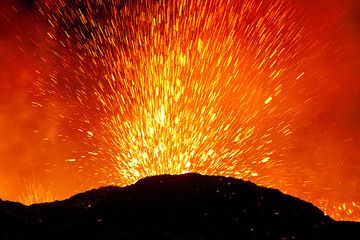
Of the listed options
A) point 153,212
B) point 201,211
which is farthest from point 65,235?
point 201,211

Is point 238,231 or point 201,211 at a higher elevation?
point 201,211

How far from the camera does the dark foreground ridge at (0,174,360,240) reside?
7.13 metres

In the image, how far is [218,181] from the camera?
8.84 metres

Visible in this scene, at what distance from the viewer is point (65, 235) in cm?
695

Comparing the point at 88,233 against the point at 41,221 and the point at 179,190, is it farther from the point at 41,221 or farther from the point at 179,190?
the point at 179,190

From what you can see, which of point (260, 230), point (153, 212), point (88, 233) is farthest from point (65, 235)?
point (260, 230)

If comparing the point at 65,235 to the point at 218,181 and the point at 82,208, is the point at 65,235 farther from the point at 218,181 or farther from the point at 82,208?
the point at 218,181

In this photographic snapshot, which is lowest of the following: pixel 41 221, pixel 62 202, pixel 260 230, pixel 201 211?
pixel 260 230

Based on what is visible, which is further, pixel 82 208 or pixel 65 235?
pixel 82 208

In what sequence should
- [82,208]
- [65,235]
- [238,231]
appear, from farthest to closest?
[82,208]
[238,231]
[65,235]

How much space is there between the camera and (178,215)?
773cm

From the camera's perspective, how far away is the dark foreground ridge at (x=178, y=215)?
7133 mm

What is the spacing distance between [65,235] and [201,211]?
2.36m

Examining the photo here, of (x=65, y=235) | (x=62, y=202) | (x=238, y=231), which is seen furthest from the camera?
(x=62, y=202)
